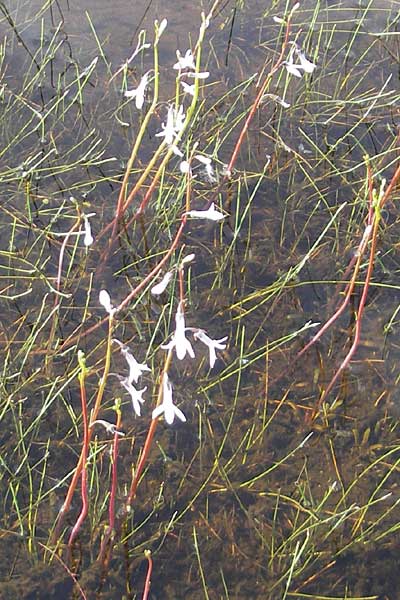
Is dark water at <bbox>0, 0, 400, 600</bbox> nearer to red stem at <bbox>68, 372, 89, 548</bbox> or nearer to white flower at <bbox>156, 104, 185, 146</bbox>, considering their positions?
red stem at <bbox>68, 372, 89, 548</bbox>

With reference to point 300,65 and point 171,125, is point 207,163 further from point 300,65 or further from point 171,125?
point 300,65

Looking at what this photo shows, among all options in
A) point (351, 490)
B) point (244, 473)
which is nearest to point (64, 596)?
point (244, 473)

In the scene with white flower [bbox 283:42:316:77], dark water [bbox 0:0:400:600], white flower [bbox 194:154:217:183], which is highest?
white flower [bbox 283:42:316:77]

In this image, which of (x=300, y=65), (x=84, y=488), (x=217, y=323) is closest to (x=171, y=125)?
(x=300, y=65)

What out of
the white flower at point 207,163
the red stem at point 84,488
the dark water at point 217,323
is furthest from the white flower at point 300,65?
the red stem at point 84,488

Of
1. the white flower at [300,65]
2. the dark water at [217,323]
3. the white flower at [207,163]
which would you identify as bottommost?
the dark water at [217,323]

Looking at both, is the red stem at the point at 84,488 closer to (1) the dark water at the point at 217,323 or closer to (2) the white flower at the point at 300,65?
(1) the dark water at the point at 217,323

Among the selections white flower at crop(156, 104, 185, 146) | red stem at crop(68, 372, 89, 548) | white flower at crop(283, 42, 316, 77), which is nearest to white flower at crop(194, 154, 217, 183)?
white flower at crop(156, 104, 185, 146)

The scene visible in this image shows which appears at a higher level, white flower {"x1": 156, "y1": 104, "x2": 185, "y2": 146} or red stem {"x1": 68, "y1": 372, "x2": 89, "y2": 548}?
white flower {"x1": 156, "y1": 104, "x2": 185, "y2": 146}
